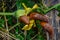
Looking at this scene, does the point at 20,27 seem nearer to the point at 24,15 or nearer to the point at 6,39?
the point at 6,39

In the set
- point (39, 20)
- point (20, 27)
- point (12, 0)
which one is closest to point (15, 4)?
point (12, 0)

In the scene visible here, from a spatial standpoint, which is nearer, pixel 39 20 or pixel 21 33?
pixel 39 20

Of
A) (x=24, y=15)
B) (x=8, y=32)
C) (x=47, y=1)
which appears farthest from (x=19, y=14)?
(x=47, y=1)

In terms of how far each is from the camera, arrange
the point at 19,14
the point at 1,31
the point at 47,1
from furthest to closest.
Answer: the point at 47,1 → the point at 1,31 → the point at 19,14

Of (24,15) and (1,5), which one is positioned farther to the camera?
(1,5)

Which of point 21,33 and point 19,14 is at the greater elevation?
point 19,14

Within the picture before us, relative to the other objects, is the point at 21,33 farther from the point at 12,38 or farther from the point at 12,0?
the point at 12,0

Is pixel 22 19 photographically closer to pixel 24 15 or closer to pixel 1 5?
pixel 24 15

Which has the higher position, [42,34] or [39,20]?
[39,20]

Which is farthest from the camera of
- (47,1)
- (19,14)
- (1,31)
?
(47,1)
